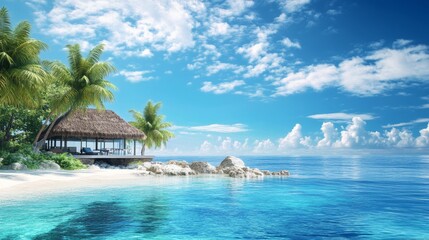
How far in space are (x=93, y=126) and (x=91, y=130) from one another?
518 mm

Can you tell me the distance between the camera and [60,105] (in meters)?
21.6

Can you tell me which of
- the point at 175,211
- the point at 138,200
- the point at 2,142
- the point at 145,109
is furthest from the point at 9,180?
the point at 145,109

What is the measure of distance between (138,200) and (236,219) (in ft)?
12.7

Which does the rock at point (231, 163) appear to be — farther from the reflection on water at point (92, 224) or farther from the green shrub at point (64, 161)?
the reflection on water at point (92, 224)

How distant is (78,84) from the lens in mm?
22094

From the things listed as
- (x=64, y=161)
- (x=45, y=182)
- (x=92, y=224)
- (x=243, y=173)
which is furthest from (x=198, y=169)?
(x=92, y=224)

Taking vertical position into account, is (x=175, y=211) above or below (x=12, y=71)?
below

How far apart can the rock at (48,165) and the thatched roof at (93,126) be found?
3.92 m

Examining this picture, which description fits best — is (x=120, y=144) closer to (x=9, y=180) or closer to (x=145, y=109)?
(x=145, y=109)

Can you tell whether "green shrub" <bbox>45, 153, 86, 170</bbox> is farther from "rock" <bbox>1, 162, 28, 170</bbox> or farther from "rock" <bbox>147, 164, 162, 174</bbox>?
"rock" <bbox>147, 164, 162, 174</bbox>

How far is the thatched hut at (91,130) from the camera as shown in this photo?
76.2 feet

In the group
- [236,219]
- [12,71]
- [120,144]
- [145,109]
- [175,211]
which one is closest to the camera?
[236,219]

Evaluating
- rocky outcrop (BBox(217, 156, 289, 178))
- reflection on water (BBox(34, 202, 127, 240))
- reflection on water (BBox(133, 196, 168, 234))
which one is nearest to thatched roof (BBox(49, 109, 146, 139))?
rocky outcrop (BBox(217, 156, 289, 178))

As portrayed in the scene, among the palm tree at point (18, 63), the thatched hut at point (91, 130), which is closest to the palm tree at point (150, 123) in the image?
the thatched hut at point (91, 130)
